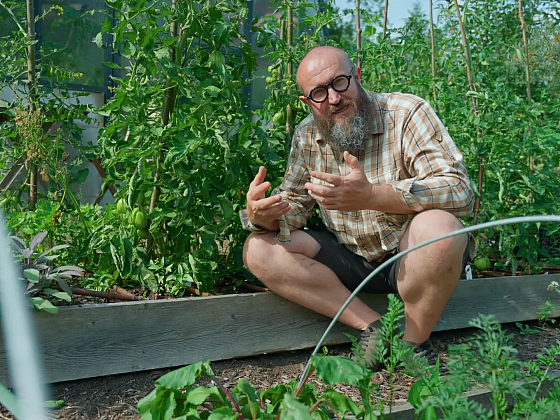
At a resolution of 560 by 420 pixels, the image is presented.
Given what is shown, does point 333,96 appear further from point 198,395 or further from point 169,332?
point 198,395

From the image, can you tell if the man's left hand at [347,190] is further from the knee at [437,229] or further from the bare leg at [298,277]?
the bare leg at [298,277]

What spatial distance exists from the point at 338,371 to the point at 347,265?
43.2 inches

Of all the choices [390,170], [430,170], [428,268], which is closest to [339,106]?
[390,170]

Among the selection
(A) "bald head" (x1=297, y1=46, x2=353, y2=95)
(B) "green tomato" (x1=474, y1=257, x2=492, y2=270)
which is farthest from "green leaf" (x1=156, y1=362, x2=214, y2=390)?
(B) "green tomato" (x1=474, y1=257, x2=492, y2=270)

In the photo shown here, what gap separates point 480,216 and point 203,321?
148 centimetres

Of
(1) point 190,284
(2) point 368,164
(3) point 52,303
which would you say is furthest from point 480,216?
(3) point 52,303

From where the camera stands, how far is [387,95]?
98.5 inches

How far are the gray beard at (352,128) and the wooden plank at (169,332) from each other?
24.6 inches

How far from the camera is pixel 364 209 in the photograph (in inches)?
86.5

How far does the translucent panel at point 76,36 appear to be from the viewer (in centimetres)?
438

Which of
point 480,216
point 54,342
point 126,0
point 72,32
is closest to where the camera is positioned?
point 54,342

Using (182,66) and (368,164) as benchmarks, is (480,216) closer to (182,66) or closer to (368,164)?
(368,164)

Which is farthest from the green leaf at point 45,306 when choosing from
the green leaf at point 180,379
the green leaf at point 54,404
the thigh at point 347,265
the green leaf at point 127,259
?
the thigh at point 347,265

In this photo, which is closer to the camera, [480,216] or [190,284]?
[190,284]
